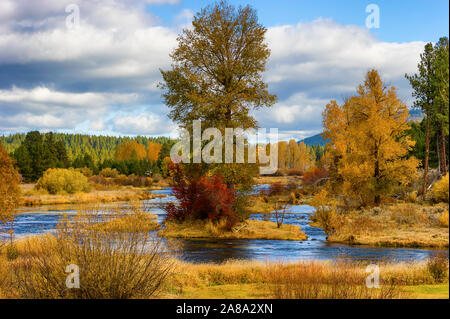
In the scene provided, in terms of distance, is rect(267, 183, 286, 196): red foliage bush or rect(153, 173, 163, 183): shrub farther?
rect(153, 173, 163, 183): shrub

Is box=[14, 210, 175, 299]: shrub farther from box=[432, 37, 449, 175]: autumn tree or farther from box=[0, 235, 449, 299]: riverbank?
box=[432, 37, 449, 175]: autumn tree

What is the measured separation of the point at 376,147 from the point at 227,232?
39.6 ft

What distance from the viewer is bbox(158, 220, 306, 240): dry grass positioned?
88.5 feet

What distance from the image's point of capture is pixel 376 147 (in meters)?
31.4

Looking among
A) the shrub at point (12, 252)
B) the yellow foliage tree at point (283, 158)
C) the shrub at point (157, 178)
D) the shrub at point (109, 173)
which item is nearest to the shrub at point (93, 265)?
the shrub at point (12, 252)

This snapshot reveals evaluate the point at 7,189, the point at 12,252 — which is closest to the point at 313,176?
the point at 7,189

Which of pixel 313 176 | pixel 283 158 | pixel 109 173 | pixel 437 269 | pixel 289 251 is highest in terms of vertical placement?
pixel 283 158

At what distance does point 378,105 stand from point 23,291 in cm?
2771

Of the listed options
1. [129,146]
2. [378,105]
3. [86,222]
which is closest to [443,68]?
[86,222]

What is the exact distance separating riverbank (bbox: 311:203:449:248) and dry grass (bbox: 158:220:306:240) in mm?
2109

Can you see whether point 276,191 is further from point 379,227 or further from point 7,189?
point 7,189

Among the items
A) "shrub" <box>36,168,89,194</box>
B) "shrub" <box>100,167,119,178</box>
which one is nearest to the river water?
"shrub" <box>36,168,89,194</box>
